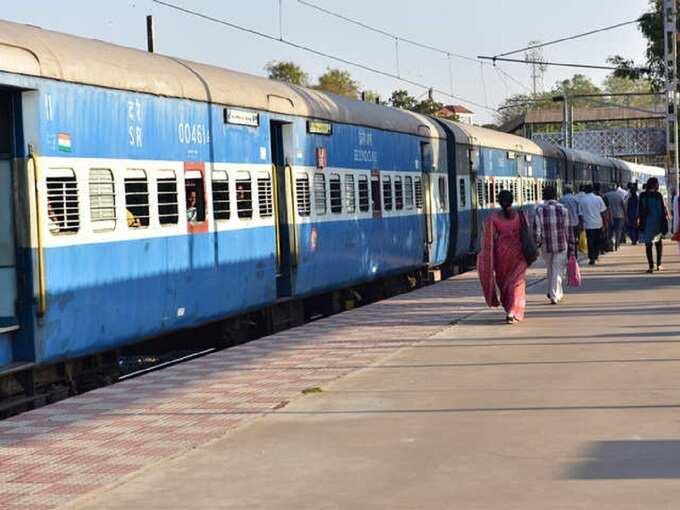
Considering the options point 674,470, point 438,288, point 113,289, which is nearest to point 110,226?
point 113,289

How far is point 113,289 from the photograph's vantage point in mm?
12891

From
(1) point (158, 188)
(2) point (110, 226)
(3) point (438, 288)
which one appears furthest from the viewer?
(3) point (438, 288)

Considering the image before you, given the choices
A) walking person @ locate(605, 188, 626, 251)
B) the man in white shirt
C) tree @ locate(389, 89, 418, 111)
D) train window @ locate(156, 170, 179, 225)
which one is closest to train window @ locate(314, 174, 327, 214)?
train window @ locate(156, 170, 179, 225)

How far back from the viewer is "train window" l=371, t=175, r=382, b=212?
23234 millimetres

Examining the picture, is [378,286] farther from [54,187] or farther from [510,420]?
[510,420]

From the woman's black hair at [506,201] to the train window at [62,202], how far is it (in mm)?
6318

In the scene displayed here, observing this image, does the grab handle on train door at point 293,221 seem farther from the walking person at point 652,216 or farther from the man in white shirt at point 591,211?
the man in white shirt at point 591,211

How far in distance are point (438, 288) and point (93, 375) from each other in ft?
38.7

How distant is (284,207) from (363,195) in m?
4.45

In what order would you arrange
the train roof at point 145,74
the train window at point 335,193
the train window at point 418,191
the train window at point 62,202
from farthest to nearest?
the train window at point 418,191
the train window at point 335,193
the train window at point 62,202
the train roof at point 145,74

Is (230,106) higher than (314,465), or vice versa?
(230,106)

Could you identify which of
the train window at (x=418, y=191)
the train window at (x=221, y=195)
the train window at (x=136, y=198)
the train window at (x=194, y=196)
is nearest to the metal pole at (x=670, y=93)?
the train window at (x=418, y=191)

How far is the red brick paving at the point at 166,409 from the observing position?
8383mm

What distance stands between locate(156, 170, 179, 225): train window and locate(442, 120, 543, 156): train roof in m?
17.2
